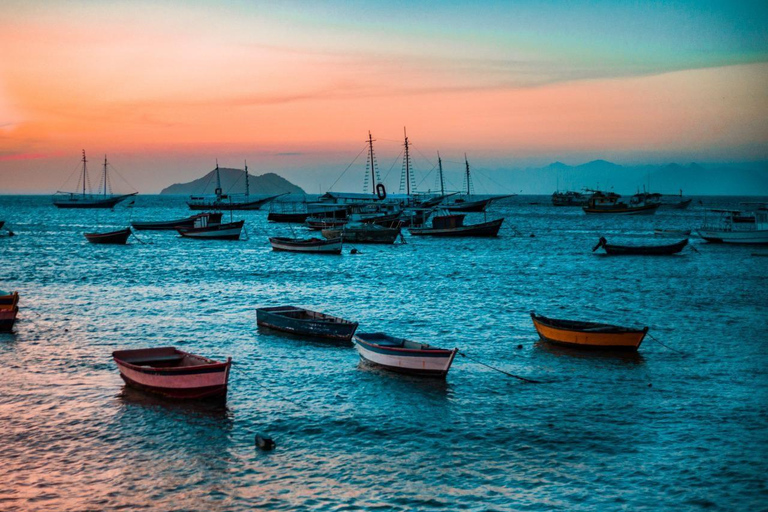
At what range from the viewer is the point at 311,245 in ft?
220

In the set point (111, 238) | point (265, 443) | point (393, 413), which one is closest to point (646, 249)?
point (393, 413)

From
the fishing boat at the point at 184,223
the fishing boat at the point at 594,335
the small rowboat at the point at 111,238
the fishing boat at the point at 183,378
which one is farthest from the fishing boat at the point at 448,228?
the fishing boat at the point at 183,378

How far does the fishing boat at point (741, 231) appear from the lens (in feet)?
235

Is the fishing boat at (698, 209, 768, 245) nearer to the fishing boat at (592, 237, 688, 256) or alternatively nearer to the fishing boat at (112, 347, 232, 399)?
the fishing boat at (592, 237, 688, 256)

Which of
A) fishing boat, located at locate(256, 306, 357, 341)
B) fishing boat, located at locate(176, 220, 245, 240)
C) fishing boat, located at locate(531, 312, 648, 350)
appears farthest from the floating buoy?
fishing boat, located at locate(176, 220, 245, 240)

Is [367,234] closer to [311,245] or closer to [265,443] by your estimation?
[311,245]

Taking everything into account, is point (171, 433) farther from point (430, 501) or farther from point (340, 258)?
point (340, 258)

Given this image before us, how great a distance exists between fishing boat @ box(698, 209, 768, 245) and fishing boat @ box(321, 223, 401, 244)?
34184 millimetres

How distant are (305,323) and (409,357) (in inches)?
294

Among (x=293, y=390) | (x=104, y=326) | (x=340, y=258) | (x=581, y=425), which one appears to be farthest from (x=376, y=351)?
(x=340, y=258)

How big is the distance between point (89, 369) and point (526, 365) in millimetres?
14460

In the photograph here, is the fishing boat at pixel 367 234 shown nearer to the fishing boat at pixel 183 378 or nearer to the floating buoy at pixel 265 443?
the fishing boat at pixel 183 378

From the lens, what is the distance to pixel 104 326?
30125 millimetres

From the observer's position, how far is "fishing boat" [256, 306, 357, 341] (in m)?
27.1
